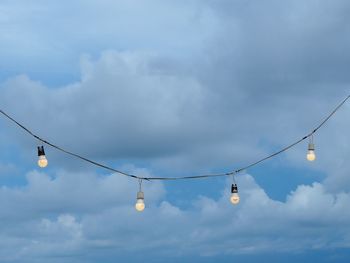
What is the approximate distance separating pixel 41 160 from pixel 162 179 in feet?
11.6

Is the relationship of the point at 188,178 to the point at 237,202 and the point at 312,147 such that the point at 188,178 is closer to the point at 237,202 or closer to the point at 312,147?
the point at 237,202

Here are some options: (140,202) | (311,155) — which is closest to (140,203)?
(140,202)

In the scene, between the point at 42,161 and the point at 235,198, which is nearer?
the point at 42,161

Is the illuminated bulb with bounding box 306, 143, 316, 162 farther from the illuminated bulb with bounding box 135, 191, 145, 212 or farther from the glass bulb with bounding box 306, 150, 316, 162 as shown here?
the illuminated bulb with bounding box 135, 191, 145, 212

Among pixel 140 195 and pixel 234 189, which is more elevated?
pixel 234 189

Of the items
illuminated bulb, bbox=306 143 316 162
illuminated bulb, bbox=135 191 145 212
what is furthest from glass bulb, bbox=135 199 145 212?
illuminated bulb, bbox=306 143 316 162

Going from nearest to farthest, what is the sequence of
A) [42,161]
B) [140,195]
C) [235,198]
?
[42,161]
[140,195]
[235,198]

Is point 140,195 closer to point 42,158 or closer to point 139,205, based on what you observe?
point 139,205

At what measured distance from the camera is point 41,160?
15.6m

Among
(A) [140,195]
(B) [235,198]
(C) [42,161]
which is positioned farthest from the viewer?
(B) [235,198]

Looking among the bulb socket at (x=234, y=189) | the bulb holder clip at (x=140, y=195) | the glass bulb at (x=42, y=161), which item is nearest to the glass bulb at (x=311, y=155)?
the bulb socket at (x=234, y=189)

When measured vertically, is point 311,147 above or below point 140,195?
above

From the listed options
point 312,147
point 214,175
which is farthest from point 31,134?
point 312,147

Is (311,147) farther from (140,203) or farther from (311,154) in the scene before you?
(140,203)
